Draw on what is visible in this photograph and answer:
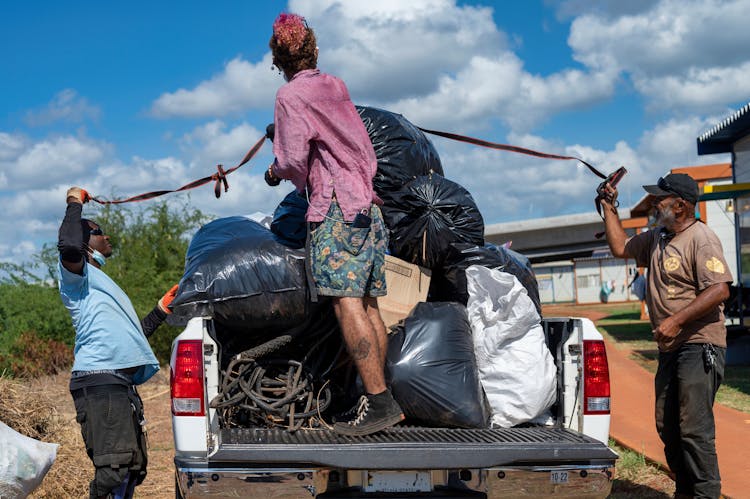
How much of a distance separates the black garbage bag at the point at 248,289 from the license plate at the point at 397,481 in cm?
89

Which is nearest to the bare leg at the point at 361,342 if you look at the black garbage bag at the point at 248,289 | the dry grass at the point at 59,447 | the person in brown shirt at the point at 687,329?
the black garbage bag at the point at 248,289

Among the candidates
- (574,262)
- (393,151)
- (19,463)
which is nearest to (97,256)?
(19,463)

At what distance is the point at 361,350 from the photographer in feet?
12.2

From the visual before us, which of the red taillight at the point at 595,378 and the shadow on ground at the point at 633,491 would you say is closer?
the red taillight at the point at 595,378

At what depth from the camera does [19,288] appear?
1242cm

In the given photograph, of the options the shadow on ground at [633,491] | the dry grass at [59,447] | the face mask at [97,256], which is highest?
the face mask at [97,256]

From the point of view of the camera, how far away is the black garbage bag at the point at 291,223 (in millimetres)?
4148

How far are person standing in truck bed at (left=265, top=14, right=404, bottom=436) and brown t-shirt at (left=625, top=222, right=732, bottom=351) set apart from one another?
1.65 metres

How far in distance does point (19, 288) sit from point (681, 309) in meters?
10.8

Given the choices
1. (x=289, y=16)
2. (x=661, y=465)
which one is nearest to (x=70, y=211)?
(x=289, y=16)

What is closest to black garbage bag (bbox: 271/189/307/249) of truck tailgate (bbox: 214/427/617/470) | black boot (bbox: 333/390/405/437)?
black boot (bbox: 333/390/405/437)

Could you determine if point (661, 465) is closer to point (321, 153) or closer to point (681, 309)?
point (681, 309)

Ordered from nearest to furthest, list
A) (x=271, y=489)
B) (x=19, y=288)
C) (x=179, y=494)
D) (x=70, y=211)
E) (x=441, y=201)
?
1. (x=271, y=489)
2. (x=179, y=494)
3. (x=70, y=211)
4. (x=441, y=201)
5. (x=19, y=288)

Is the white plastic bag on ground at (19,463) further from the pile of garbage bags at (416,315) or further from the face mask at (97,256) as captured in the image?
the pile of garbage bags at (416,315)
